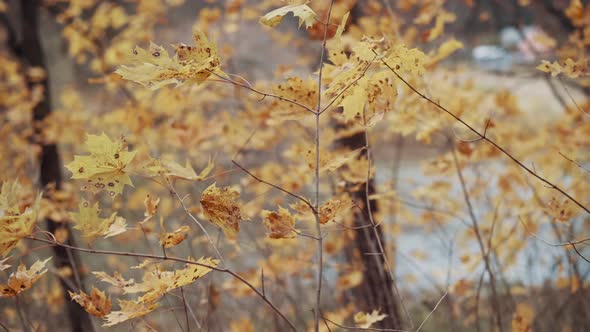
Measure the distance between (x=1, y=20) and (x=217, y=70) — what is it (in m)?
2.76

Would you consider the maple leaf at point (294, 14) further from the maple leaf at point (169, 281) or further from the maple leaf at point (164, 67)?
the maple leaf at point (169, 281)

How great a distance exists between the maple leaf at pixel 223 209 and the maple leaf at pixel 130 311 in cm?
16

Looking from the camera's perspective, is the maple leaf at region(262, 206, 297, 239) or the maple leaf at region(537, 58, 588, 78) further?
the maple leaf at region(537, 58, 588, 78)

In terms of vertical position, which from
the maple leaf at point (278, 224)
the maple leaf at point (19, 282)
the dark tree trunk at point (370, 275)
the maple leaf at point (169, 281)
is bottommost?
the dark tree trunk at point (370, 275)

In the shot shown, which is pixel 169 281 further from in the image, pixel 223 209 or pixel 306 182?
pixel 306 182

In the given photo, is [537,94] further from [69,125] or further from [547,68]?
[547,68]

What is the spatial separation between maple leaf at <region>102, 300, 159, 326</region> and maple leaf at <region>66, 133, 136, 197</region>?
0.18 metres

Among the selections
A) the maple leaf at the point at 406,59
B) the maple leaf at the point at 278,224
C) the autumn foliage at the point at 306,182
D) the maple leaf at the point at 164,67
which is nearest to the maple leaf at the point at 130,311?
the autumn foliage at the point at 306,182

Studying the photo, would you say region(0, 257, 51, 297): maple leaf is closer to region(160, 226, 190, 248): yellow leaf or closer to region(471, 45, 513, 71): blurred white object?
region(160, 226, 190, 248): yellow leaf

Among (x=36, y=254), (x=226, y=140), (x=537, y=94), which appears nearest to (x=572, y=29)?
(x=226, y=140)

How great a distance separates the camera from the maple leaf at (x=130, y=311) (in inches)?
33.1

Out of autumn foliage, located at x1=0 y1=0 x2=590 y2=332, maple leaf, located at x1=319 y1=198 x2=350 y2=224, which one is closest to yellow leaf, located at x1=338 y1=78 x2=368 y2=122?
autumn foliage, located at x1=0 y1=0 x2=590 y2=332

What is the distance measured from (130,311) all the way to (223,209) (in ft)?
0.71

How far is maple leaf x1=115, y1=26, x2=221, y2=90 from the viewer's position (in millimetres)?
796
